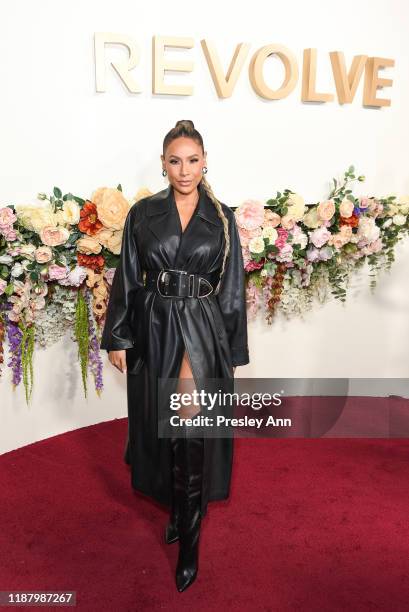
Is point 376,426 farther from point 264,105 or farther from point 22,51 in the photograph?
point 22,51

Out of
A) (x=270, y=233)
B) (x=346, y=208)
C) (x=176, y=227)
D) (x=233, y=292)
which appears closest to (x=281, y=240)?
(x=270, y=233)

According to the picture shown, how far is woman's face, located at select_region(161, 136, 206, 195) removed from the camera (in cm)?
246

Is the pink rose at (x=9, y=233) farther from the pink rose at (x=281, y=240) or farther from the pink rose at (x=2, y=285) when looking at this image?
the pink rose at (x=281, y=240)

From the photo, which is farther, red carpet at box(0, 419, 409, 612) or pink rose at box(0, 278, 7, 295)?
pink rose at box(0, 278, 7, 295)

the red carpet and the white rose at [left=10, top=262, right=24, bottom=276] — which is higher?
the white rose at [left=10, top=262, right=24, bottom=276]

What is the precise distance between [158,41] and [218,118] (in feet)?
1.96

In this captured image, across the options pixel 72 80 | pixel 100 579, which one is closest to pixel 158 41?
pixel 72 80

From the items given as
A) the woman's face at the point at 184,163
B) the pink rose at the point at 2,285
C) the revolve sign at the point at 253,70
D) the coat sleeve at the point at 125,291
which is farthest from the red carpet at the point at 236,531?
the revolve sign at the point at 253,70

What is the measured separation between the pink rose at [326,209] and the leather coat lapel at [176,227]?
4.22 ft

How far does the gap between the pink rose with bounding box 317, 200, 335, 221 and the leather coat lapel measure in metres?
1.29

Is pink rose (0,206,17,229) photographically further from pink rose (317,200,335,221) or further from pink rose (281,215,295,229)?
pink rose (317,200,335,221)

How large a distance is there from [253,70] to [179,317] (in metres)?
2.00

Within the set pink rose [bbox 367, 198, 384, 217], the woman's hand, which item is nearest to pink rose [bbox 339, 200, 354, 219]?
pink rose [bbox 367, 198, 384, 217]

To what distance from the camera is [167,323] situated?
2.53m
